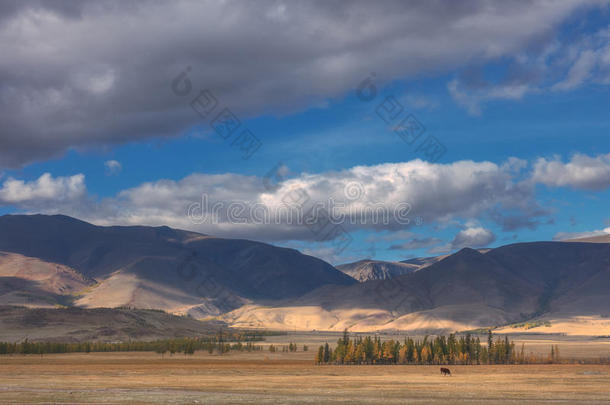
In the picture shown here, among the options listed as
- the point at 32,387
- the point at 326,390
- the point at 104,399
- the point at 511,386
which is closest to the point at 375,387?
the point at 326,390

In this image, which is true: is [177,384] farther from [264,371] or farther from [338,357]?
[338,357]

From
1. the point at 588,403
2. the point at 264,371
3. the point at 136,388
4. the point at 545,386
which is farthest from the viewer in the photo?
the point at 264,371

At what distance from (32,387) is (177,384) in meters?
20.3

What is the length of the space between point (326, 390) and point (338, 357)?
322 ft

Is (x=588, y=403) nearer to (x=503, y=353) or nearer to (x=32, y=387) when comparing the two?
(x=32, y=387)

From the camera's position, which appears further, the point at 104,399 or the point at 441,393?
the point at 441,393

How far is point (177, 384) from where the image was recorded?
95.2 m

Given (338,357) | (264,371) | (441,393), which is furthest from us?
(338,357)

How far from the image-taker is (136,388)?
8606 cm

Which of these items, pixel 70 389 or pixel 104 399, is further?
pixel 70 389

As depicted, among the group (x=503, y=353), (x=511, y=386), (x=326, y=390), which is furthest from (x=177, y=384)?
(x=503, y=353)

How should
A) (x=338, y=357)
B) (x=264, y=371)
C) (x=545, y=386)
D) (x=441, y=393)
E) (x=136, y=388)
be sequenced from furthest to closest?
(x=338, y=357) → (x=264, y=371) → (x=545, y=386) → (x=136, y=388) → (x=441, y=393)

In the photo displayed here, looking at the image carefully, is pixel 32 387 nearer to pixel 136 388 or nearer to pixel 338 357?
pixel 136 388

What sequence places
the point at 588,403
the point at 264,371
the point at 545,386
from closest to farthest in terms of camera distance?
the point at 588,403 < the point at 545,386 < the point at 264,371
